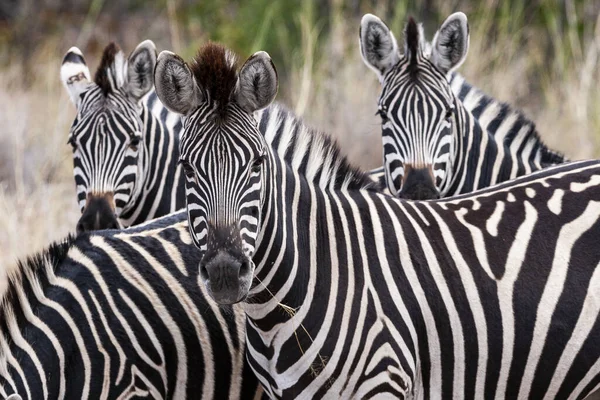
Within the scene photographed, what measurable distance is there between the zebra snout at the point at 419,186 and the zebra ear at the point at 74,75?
2436 millimetres

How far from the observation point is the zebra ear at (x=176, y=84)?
4059mm

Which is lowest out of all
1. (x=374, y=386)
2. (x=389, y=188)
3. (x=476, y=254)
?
(x=374, y=386)

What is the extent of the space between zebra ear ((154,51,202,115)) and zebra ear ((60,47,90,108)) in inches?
106

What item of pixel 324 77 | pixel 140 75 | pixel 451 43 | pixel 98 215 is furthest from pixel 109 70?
A: pixel 324 77

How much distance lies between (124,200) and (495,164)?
2598mm

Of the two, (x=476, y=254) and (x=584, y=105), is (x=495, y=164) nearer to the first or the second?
(x=476, y=254)

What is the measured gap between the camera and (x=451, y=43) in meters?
6.59

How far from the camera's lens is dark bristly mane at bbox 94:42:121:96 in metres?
6.54

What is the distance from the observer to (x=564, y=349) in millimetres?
4375

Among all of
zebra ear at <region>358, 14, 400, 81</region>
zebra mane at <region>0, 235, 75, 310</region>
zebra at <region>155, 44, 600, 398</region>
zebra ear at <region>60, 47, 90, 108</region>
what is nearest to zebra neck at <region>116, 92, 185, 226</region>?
zebra ear at <region>60, 47, 90, 108</region>

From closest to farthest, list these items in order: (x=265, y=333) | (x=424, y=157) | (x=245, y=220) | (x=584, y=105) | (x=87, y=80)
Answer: (x=245, y=220), (x=265, y=333), (x=424, y=157), (x=87, y=80), (x=584, y=105)

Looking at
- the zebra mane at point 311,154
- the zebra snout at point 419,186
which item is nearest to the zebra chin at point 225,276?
the zebra mane at point 311,154

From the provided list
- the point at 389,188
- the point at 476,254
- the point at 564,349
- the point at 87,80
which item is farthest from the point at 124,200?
the point at 564,349

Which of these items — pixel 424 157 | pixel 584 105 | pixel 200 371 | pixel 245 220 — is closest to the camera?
pixel 245 220
